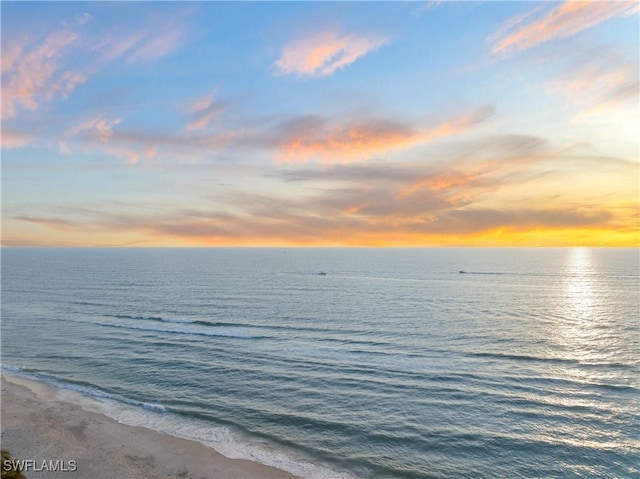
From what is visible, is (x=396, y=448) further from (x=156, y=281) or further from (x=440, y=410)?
(x=156, y=281)

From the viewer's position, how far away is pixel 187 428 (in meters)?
32.5

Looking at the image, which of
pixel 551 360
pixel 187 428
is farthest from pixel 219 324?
pixel 551 360

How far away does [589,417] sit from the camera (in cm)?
3347

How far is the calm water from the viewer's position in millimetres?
28844

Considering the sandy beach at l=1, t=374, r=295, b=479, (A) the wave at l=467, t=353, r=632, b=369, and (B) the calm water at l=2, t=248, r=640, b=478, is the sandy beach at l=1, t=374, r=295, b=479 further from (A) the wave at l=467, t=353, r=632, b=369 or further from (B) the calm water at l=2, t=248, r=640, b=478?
(A) the wave at l=467, t=353, r=632, b=369

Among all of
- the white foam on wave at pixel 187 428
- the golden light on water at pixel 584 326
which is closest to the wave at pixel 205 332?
the white foam on wave at pixel 187 428

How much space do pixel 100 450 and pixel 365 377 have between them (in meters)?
24.7

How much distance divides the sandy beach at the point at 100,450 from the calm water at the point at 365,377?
165cm

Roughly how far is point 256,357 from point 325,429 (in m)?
19.2

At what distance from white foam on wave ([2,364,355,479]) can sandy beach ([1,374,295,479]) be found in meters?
0.75

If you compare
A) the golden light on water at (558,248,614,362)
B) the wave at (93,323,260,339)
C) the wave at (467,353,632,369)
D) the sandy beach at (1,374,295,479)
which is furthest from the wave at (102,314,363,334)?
the sandy beach at (1,374,295,479)

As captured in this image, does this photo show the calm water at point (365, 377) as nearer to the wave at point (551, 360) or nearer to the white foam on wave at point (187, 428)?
the white foam on wave at point (187, 428)

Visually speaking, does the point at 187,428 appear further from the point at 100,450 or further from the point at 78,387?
the point at 78,387

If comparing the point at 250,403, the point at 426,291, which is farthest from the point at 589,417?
the point at 426,291
